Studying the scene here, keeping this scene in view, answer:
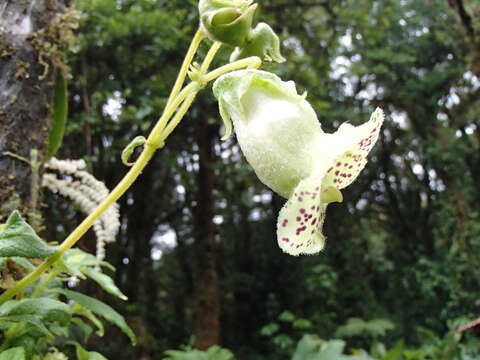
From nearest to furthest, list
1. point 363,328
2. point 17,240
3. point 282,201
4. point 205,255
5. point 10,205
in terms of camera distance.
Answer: point 17,240
point 10,205
point 205,255
point 363,328
point 282,201

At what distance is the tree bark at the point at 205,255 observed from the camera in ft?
9.09

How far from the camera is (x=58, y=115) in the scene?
68 centimetres

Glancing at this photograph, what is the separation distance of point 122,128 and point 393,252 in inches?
130

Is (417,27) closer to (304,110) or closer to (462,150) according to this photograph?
(462,150)

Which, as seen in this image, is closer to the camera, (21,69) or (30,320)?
(30,320)

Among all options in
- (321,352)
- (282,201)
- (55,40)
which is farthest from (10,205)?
(282,201)

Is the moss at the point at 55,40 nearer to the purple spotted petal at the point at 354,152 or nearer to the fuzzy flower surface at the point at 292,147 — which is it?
the fuzzy flower surface at the point at 292,147

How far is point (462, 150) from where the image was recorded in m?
3.85

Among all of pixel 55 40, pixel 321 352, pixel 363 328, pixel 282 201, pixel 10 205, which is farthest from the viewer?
pixel 282 201

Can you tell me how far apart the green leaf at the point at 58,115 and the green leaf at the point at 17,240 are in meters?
0.32

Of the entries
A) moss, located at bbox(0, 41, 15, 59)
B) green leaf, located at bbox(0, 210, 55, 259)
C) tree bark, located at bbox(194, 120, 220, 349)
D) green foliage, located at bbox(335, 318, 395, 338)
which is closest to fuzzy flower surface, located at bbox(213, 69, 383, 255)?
green leaf, located at bbox(0, 210, 55, 259)

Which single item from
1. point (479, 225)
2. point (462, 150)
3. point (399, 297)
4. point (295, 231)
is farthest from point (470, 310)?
point (295, 231)

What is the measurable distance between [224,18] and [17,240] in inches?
10.7

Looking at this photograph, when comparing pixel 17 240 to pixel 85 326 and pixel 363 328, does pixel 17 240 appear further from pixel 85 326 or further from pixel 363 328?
pixel 363 328
